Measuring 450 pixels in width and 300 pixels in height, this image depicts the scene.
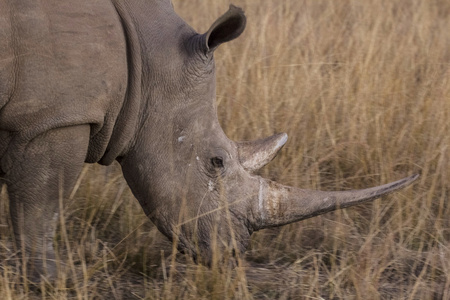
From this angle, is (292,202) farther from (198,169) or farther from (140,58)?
(140,58)

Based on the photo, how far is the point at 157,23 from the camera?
3553 millimetres

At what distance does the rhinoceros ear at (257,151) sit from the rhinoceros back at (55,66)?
72cm

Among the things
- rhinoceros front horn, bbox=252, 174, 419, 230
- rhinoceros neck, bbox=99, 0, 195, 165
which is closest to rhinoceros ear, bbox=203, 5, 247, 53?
rhinoceros neck, bbox=99, 0, 195, 165

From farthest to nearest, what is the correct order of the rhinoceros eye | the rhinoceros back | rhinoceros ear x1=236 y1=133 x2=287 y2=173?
1. rhinoceros ear x1=236 y1=133 x2=287 y2=173
2. the rhinoceros eye
3. the rhinoceros back

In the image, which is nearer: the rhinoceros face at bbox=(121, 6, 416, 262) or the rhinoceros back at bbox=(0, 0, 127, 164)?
the rhinoceros back at bbox=(0, 0, 127, 164)

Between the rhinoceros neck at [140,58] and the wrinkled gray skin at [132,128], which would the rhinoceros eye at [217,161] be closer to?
the wrinkled gray skin at [132,128]

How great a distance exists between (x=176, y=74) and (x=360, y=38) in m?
2.92

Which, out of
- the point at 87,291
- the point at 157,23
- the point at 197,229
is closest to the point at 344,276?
the point at 197,229

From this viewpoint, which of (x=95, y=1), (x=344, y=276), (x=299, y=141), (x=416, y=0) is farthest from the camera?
(x=416, y=0)

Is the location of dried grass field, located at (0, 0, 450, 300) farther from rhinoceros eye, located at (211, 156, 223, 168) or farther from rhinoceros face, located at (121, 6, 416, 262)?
rhinoceros eye, located at (211, 156, 223, 168)

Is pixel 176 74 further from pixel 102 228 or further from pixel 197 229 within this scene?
pixel 102 228

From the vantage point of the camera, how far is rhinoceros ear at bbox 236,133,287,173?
3.78m

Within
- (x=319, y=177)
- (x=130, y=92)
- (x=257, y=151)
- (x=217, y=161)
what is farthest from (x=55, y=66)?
(x=319, y=177)

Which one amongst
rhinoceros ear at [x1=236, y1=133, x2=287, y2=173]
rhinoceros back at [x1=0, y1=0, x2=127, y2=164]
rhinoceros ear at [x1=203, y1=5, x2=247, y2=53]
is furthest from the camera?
rhinoceros ear at [x1=236, y1=133, x2=287, y2=173]
